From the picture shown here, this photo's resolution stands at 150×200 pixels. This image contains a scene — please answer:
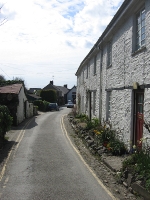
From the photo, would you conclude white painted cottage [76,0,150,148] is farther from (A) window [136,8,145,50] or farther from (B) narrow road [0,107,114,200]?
(B) narrow road [0,107,114,200]

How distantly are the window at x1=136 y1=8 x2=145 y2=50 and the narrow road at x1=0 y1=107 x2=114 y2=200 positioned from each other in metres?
4.83

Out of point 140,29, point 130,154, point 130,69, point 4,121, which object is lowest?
point 130,154

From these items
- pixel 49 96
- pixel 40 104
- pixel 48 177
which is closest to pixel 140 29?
pixel 48 177

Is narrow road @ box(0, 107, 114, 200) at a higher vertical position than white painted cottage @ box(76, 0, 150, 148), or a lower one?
lower

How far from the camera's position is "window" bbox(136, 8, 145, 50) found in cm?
971

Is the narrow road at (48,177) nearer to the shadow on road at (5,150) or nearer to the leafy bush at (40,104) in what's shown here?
the shadow on road at (5,150)

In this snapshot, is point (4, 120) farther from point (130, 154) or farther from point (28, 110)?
point (28, 110)

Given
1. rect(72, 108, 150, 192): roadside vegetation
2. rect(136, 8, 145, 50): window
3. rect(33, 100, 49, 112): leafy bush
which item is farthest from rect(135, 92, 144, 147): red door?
rect(33, 100, 49, 112): leafy bush

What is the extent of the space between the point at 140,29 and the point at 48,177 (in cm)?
598

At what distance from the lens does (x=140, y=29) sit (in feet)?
32.7

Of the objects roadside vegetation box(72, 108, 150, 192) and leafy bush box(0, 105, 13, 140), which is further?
leafy bush box(0, 105, 13, 140)

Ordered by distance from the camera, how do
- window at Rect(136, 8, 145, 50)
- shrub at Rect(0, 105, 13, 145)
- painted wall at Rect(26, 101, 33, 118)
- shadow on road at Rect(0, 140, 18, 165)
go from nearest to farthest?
window at Rect(136, 8, 145, 50) < shadow on road at Rect(0, 140, 18, 165) < shrub at Rect(0, 105, 13, 145) < painted wall at Rect(26, 101, 33, 118)

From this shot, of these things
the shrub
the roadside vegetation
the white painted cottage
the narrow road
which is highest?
the white painted cottage

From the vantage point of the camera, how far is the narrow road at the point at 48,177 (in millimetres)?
6903
